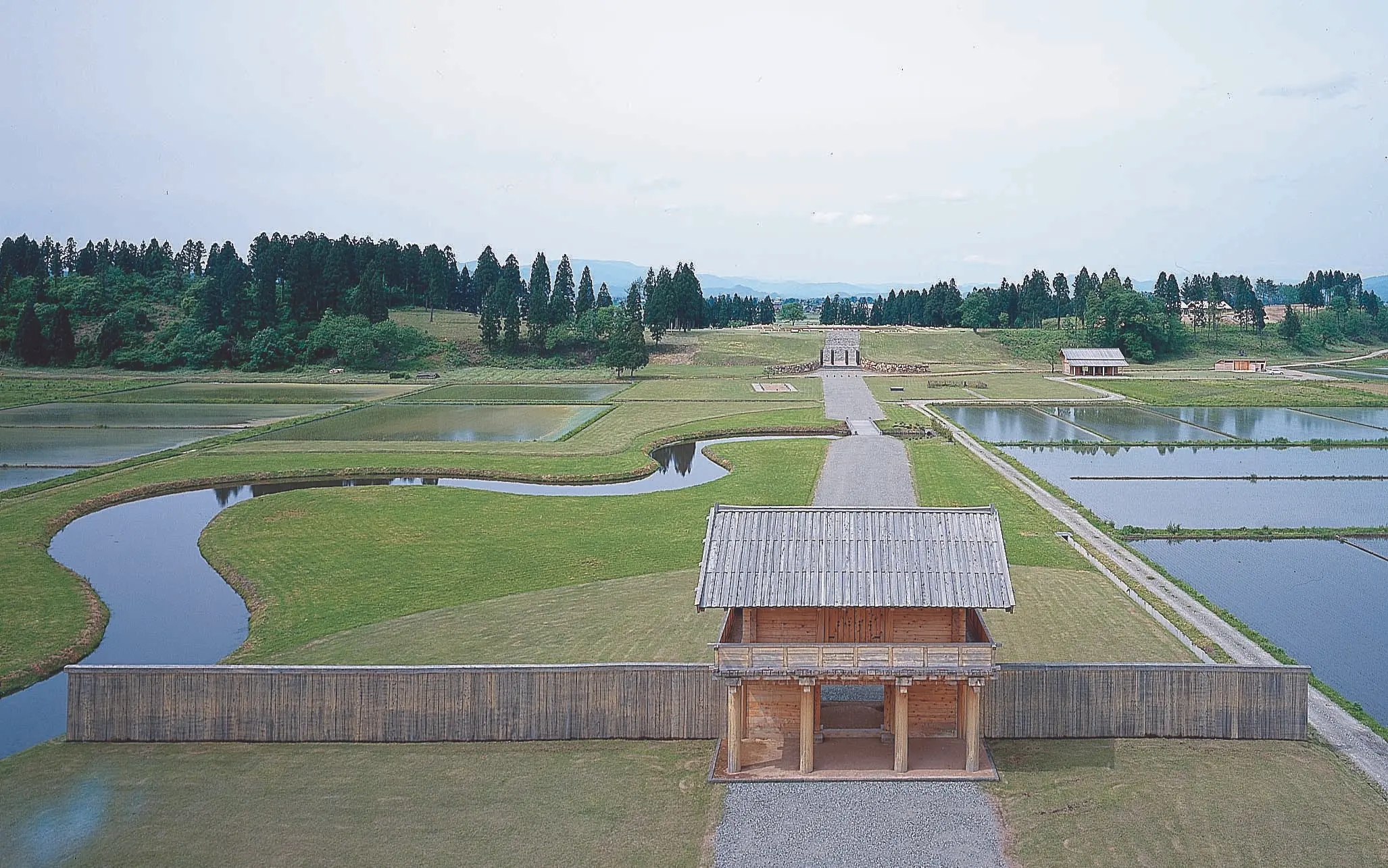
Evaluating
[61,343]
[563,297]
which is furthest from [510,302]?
[61,343]

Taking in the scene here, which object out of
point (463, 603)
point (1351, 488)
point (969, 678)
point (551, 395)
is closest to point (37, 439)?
point (551, 395)

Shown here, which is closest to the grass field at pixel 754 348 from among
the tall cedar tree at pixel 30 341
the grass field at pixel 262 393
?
the grass field at pixel 262 393

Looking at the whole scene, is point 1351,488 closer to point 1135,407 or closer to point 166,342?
point 1135,407

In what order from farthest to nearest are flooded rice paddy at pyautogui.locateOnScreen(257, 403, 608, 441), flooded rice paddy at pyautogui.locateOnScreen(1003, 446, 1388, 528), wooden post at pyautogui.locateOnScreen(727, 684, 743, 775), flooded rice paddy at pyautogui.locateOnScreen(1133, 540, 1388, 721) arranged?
flooded rice paddy at pyautogui.locateOnScreen(257, 403, 608, 441) < flooded rice paddy at pyautogui.locateOnScreen(1003, 446, 1388, 528) < flooded rice paddy at pyautogui.locateOnScreen(1133, 540, 1388, 721) < wooden post at pyautogui.locateOnScreen(727, 684, 743, 775)

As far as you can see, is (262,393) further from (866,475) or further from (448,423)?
(866,475)

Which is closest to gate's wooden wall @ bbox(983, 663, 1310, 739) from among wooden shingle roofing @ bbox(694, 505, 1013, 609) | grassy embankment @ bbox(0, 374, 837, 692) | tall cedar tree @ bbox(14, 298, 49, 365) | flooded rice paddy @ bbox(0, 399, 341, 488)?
wooden shingle roofing @ bbox(694, 505, 1013, 609)

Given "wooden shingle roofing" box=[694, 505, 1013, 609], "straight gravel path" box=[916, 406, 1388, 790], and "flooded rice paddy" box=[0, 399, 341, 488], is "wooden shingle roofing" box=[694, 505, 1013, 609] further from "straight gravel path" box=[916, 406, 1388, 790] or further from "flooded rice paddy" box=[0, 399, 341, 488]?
"flooded rice paddy" box=[0, 399, 341, 488]

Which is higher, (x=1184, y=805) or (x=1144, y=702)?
(x=1144, y=702)
